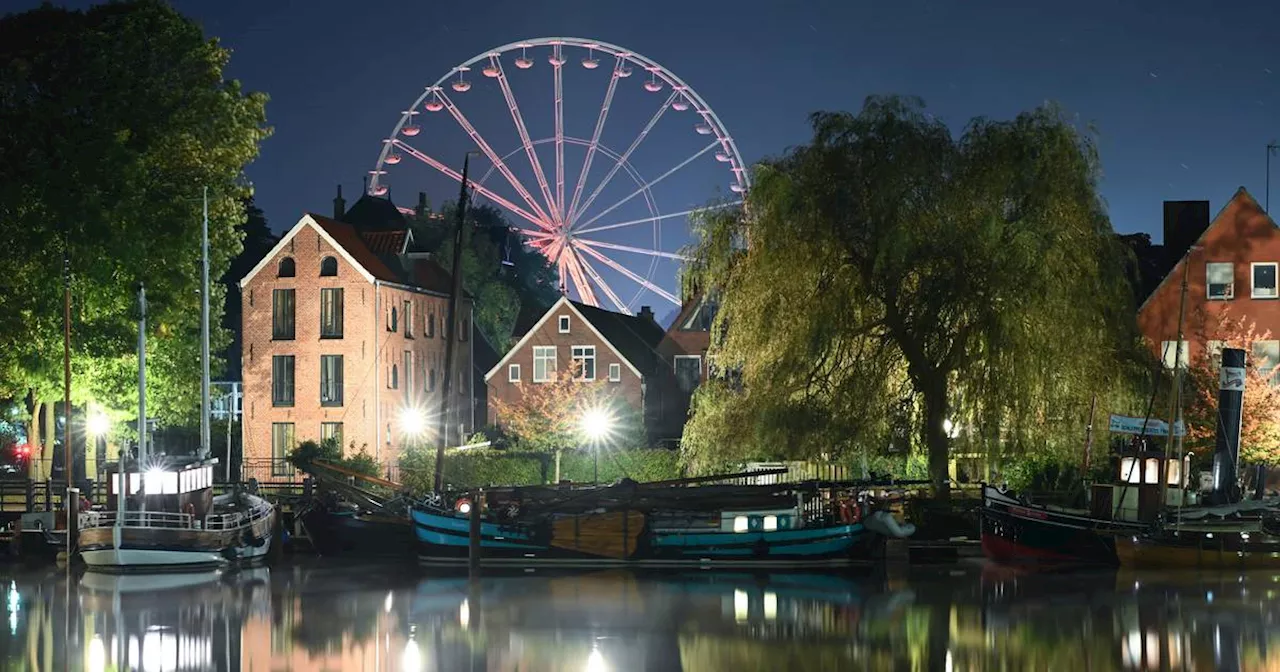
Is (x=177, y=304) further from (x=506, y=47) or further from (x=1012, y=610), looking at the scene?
(x=1012, y=610)

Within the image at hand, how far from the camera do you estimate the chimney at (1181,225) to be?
65.0 m

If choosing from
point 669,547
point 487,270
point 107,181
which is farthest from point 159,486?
point 487,270

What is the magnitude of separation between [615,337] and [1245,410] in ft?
99.7

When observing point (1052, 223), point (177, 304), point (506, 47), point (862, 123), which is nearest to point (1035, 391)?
point (1052, 223)

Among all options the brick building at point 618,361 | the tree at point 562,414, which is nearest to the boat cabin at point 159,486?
the tree at point 562,414

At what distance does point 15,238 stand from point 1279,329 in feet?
132

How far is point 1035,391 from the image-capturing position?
47.6m

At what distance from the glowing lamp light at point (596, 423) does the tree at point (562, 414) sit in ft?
0.35

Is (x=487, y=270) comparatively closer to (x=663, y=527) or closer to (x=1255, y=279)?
(x=1255, y=279)

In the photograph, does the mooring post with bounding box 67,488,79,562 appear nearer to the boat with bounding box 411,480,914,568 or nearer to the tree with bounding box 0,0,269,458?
the tree with bounding box 0,0,269,458

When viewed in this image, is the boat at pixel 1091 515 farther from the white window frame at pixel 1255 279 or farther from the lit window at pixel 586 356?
the lit window at pixel 586 356

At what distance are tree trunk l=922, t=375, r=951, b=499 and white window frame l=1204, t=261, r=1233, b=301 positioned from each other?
16592 millimetres

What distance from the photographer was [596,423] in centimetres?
6644

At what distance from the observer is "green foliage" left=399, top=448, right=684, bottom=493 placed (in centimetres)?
6512
